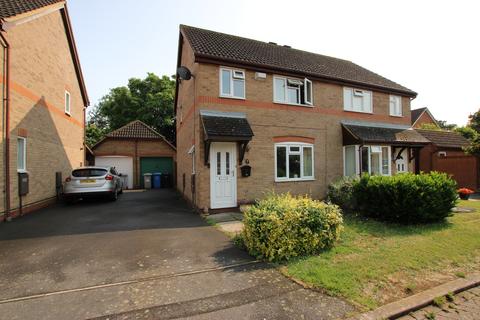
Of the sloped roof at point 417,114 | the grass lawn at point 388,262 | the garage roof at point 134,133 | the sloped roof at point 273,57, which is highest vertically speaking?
the sloped roof at point 417,114

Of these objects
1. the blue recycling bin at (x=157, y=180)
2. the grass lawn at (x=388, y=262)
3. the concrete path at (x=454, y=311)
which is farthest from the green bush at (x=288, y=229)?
the blue recycling bin at (x=157, y=180)

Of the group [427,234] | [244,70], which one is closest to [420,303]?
[427,234]

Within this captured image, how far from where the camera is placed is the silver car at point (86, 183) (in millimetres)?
10812

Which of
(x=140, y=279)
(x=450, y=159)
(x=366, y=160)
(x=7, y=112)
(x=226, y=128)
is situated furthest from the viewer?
(x=450, y=159)

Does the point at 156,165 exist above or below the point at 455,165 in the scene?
above

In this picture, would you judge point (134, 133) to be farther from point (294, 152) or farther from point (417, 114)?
point (417, 114)

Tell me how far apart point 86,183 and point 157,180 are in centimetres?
911

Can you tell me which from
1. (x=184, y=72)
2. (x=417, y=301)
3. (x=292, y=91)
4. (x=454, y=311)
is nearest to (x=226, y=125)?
(x=184, y=72)

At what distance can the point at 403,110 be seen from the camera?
→ 14.5 metres

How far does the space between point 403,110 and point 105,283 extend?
52.8 feet

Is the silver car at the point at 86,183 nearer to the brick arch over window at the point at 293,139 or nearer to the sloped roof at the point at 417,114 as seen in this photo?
the brick arch over window at the point at 293,139

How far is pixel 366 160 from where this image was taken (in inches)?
488

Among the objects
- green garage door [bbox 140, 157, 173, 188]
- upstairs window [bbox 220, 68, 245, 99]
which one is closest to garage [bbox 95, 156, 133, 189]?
green garage door [bbox 140, 157, 173, 188]

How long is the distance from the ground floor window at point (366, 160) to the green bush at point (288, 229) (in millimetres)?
7357
